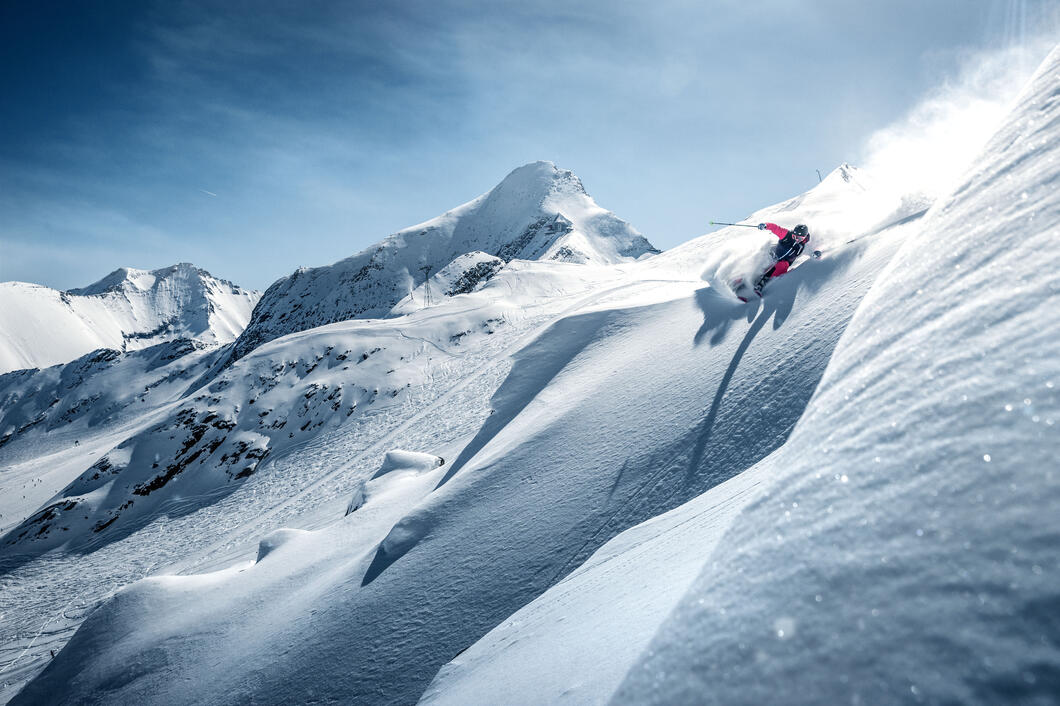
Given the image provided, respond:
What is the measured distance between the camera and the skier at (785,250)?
1041 cm

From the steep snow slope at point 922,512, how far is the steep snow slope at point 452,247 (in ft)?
241

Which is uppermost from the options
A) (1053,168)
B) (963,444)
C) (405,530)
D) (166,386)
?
(166,386)

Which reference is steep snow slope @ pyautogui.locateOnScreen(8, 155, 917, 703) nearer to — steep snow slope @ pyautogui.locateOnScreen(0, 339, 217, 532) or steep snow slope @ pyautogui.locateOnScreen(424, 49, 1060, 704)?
steep snow slope @ pyautogui.locateOnScreen(424, 49, 1060, 704)

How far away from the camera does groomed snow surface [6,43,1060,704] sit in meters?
1.01

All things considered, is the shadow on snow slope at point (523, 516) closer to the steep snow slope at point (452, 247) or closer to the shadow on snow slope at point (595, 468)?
the shadow on snow slope at point (595, 468)

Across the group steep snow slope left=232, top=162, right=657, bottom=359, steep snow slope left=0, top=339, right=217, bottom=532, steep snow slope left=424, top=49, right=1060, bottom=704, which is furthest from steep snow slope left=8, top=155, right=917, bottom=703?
steep snow slope left=232, top=162, right=657, bottom=359

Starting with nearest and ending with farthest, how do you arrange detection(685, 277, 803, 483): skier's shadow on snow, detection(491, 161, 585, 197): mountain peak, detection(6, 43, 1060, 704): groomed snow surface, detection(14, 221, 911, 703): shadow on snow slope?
detection(6, 43, 1060, 704): groomed snow surface < detection(14, 221, 911, 703): shadow on snow slope < detection(685, 277, 803, 483): skier's shadow on snow < detection(491, 161, 585, 197): mountain peak

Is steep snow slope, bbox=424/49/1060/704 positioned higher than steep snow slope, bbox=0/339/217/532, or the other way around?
steep snow slope, bbox=0/339/217/532

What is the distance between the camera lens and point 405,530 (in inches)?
255

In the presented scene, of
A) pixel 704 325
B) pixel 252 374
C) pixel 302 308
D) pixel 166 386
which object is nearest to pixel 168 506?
pixel 252 374

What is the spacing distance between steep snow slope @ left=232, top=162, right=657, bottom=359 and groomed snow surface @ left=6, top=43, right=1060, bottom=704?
67.5 metres

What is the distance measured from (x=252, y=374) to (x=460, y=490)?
30.6m

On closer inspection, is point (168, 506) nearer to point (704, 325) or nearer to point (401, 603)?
point (401, 603)

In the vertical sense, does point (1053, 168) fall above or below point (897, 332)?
above
